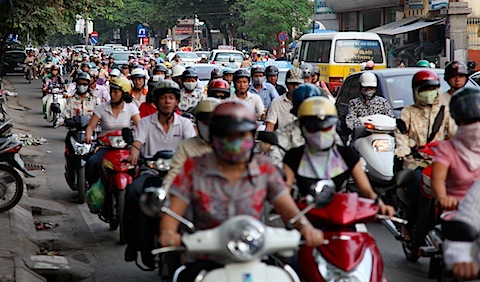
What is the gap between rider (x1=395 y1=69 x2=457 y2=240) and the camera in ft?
27.2

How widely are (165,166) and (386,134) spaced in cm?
373

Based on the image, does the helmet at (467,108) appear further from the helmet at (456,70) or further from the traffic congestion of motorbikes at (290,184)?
the helmet at (456,70)

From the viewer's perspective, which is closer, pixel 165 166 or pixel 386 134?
pixel 165 166

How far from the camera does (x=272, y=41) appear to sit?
61250 millimetres

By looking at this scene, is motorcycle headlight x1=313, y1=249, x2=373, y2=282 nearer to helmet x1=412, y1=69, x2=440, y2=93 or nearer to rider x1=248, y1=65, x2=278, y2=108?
helmet x1=412, y1=69, x2=440, y2=93

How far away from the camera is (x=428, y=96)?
A: 8289 millimetres

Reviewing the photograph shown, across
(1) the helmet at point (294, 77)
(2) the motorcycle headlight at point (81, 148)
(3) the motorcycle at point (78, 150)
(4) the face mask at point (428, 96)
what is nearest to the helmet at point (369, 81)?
(1) the helmet at point (294, 77)

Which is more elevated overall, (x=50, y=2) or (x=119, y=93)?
(x=50, y=2)

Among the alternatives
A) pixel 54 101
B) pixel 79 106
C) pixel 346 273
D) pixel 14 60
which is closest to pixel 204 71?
pixel 54 101

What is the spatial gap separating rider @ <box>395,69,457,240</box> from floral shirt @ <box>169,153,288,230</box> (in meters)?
3.72

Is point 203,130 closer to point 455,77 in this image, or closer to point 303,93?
point 303,93

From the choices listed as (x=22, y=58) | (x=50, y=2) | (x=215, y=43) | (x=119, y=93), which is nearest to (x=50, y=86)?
(x=50, y=2)

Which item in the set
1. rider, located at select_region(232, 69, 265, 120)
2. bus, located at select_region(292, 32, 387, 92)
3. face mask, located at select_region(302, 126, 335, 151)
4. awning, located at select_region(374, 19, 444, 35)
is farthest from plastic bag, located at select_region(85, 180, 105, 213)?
awning, located at select_region(374, 19, 444, 35)

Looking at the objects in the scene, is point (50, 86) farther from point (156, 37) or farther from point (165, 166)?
point (156, 37)
